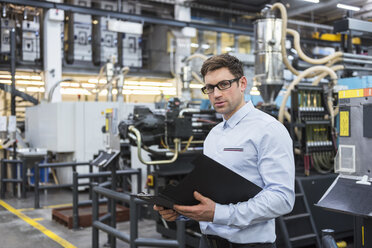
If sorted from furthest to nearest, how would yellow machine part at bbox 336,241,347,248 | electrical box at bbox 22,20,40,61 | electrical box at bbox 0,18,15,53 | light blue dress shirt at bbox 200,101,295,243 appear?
electrical box at bbox 22,20,40,61 → electrical box at bbox 0,18,15,53 → yellow machine part at bbox 336,241,347,248 → light blue dress shirt at bbox 200,101,295,243

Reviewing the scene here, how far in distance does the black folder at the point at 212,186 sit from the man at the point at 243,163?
41 mm

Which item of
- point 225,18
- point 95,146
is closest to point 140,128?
point 95,146

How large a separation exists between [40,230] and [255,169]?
479 centimetres

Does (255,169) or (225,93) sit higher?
(225,93)

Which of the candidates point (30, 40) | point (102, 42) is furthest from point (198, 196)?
point (102, 42)

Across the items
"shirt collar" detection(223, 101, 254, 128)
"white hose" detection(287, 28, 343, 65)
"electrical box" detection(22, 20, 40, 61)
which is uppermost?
"electrical box" detection(22, 20, 40, 61)

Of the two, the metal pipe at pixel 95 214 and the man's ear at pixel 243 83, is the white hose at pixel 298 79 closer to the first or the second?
the metal pipe at pixel 95 214

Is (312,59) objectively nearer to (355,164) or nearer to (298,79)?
(298,79)

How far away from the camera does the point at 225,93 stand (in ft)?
5.71

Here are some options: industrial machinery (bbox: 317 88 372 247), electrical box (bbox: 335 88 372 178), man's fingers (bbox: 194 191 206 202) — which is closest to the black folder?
man's fingers (bbox: 194 191 206 202)

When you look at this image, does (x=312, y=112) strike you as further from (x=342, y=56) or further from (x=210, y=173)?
(x=210, y=173)

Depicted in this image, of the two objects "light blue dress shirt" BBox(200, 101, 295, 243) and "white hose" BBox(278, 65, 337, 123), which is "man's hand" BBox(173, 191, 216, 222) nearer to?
"light blue dress shirt" BBox(200, 101, 295, 243)

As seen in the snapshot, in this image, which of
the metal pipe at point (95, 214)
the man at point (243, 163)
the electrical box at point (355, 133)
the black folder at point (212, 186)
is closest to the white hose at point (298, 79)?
the electrical box at point (355, 133)

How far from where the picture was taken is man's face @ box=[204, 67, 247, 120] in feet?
5.69
